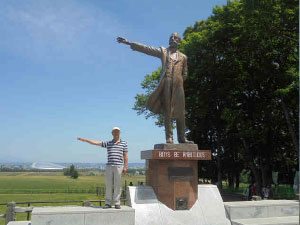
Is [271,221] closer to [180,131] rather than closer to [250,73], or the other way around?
[180,131]

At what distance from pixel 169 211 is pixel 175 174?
916 millimetres

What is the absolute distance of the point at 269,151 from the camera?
2498cm

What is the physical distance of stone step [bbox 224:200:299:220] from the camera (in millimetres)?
7695

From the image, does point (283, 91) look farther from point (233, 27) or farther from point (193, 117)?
point (193, 117)

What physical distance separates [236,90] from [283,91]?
14.8ft

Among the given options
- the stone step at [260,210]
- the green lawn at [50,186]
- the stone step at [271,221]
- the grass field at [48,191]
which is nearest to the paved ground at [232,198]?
the grass field at [48,191]

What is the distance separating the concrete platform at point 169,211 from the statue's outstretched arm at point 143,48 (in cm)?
380

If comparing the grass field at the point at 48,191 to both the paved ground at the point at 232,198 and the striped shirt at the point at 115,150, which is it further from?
the striped shirt at the point at 115,150

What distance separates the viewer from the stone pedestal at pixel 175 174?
24.6 feet

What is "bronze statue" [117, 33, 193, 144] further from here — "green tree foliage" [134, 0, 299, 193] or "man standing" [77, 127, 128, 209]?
"green tree foliage" [134, 0, 299, 193]

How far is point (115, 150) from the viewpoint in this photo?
7109 millimetres

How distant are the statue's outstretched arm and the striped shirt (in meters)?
2.87

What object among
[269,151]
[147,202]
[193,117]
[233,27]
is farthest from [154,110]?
[269,151]

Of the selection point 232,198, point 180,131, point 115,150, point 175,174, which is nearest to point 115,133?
point 115,150
